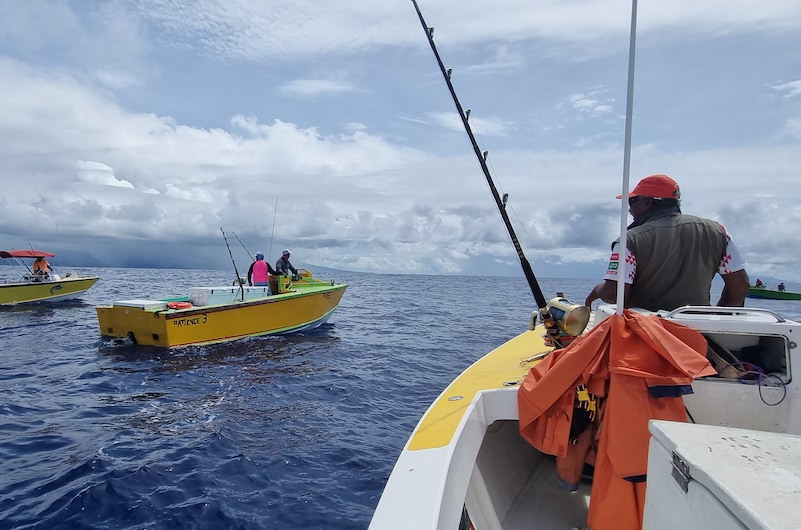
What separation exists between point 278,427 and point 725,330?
559 centimetres

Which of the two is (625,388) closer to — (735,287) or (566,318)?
(566,318)

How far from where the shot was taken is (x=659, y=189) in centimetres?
306

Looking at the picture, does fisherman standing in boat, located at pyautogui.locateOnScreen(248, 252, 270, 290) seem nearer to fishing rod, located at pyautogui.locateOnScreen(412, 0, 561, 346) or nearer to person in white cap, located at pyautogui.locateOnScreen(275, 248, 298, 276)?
person in white cap, located at pyautogui.locateOnScreen(275, 248, 298, 276)

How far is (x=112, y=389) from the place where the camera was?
26.3 feet

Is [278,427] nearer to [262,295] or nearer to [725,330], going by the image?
[725,330]

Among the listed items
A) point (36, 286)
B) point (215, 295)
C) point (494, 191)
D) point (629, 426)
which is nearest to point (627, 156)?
point (629, 426)

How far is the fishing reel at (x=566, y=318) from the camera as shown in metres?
2.90

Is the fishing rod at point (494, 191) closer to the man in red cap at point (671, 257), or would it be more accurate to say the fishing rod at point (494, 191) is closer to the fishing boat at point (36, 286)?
the man in red cap at point (671, 257)

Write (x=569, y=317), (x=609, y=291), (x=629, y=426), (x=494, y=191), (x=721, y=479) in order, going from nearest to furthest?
1. (x=721, y=479)
2. (x=629, y=426)
3. (x=569, y=317)
4. (x=609, y=291)
5. (x=494, y=191)

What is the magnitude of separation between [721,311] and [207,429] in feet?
20.1

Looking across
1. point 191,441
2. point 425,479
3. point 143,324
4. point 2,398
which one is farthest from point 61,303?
Answer: point 425,479

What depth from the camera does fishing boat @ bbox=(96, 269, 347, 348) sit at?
1078 centimetres

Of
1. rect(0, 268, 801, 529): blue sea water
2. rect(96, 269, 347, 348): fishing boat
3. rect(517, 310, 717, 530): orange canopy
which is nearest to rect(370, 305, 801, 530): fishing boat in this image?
rect(517, 310, 717, 530): orange canopy

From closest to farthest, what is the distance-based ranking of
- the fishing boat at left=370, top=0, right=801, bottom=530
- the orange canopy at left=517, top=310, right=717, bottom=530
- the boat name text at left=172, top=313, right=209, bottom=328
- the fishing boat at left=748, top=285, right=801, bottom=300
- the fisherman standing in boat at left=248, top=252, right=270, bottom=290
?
the fishing boat at left=370, top=0, right=801, bottom=530 → the orange canopy at left=517, top=310, right=717, bottom=530 → the boat name text at left=172, top=313, right=209, bottom=328 → the fisherman standing in boat at left=248, top=252, right=270, bottom=290 → the fishing boat at left=748, top=285, right=801, bottom=300
